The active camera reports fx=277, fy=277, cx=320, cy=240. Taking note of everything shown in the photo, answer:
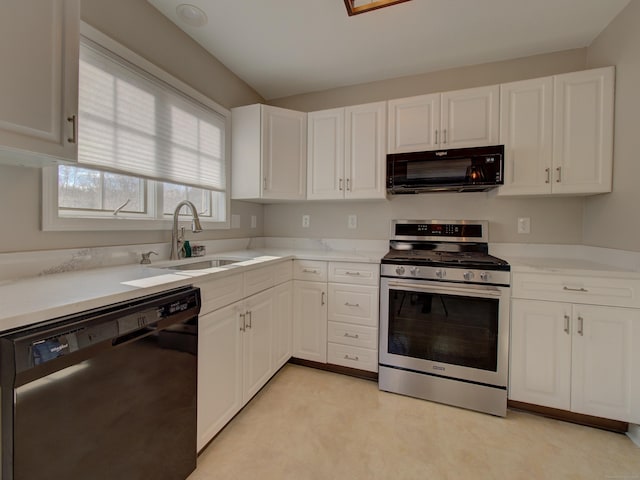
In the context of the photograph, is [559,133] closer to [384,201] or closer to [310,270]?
[384,201]

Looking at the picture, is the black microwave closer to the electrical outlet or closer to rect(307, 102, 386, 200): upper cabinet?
rect(307, 102, 386, 200): upper cabinet

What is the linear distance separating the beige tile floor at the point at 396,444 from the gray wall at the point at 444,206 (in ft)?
4.69

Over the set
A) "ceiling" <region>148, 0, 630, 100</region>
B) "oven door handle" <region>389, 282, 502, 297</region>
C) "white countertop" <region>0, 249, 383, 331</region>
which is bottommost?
"oven door handle" <region>389, 282, 502, 297</region>

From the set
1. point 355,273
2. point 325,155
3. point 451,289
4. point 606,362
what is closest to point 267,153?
point 325,155

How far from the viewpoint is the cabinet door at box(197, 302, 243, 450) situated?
1407 mm

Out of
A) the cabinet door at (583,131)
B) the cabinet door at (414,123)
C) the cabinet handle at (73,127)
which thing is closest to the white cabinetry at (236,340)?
the cabinet handle at (73,127)

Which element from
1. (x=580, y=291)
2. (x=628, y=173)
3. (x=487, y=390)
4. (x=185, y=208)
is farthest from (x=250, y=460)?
(x=628, y=173)

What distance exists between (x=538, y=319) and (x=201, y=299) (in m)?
2.06

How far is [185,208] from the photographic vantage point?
2.14 m

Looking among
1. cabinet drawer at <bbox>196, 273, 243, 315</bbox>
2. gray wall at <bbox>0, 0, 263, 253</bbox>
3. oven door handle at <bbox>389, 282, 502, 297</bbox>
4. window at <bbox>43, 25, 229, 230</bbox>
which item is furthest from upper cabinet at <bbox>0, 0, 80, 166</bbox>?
oven door handle at <bbox>389, 282, 502, 297</bbox>

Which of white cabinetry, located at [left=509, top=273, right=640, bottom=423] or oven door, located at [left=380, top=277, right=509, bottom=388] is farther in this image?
oven door, located at [left=380, top=277, right=509, bottom=388]

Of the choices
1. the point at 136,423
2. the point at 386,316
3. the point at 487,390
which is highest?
the point at 386,316

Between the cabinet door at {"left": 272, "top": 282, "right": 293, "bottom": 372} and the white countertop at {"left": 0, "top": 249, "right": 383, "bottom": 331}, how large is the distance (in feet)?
2.05

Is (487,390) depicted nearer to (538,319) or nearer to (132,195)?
(538,319)
